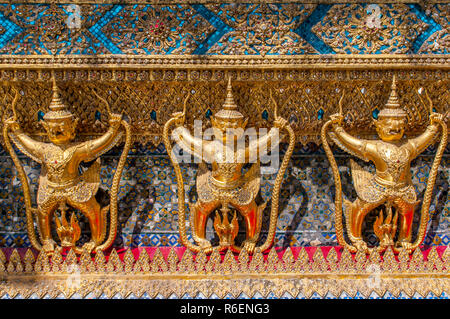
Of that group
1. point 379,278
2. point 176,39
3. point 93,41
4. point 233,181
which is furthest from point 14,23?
point 379,278

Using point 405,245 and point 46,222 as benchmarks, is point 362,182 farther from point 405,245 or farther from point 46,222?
point 46,222

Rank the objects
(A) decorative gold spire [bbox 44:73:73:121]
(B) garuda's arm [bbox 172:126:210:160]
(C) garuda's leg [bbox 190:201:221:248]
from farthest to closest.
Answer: (C) garuda's leg [bbox 190:201:221:248] < (B) garuda's arm [bbox 172:126:210:160] < (A) decorative gold spire [bbox 44:73:73:121]

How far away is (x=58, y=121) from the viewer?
2.95 metres

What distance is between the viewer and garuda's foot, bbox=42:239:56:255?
3.24 meters

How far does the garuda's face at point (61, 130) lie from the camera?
2.96 m

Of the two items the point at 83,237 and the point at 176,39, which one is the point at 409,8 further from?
the point at 83,237

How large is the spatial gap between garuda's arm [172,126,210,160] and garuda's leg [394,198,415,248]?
1.35 m

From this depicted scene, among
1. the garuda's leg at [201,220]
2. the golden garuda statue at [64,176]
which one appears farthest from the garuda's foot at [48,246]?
the garuda's leg at [201,220]

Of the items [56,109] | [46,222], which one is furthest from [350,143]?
[46,222]

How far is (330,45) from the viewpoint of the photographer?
9.96 feet

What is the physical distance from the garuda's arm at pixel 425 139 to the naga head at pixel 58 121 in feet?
7.48

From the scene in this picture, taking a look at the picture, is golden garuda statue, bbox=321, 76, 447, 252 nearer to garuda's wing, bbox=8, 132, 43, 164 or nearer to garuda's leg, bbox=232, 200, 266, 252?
garuda's leg, bbox=232, 200, 266, 252

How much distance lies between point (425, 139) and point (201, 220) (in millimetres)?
1631

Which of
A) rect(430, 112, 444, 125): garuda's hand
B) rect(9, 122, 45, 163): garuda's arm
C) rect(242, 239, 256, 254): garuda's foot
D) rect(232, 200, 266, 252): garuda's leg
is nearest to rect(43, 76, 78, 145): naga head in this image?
rect(9, 122, 45, 163): garuda's arm
